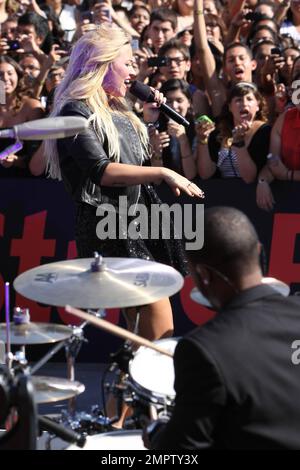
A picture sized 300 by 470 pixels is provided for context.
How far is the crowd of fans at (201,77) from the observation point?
21.9 ft

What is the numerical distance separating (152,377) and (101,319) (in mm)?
561

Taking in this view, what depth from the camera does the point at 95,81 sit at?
492 cm

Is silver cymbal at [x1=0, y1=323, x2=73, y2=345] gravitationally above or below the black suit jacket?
below

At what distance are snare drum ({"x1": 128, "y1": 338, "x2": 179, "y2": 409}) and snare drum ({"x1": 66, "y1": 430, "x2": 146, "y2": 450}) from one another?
0.47ft

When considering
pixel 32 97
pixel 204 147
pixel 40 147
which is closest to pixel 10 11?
pixel 32 97

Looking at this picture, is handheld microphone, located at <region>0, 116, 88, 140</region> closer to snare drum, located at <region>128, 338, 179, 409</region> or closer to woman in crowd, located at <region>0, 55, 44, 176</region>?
snare drum, located at <region>128, 338, 179, 409</region>

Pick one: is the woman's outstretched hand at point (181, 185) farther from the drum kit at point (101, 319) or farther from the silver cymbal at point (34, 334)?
the silver cymbal at point (34, 334)

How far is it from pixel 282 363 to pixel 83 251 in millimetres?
2395

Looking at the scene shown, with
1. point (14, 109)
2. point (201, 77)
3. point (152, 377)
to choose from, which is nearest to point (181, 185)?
point (152, 377)

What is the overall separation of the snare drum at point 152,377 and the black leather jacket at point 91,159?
3.13 ft

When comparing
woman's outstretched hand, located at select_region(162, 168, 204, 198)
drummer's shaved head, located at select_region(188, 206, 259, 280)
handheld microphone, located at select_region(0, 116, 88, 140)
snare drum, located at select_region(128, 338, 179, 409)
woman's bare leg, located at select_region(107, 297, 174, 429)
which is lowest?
woman's bare leg, located at select_region(107, 297, 174, 429)

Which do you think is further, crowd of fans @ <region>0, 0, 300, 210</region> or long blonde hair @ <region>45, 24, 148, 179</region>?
crowd of fans @ <region>0, 0, 300, 210</region>

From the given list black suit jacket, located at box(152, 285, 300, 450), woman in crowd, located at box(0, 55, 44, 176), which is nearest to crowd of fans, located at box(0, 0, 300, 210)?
woman in crowd, located at box(0, 55, 44, 176)

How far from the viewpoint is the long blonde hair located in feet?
16.1
